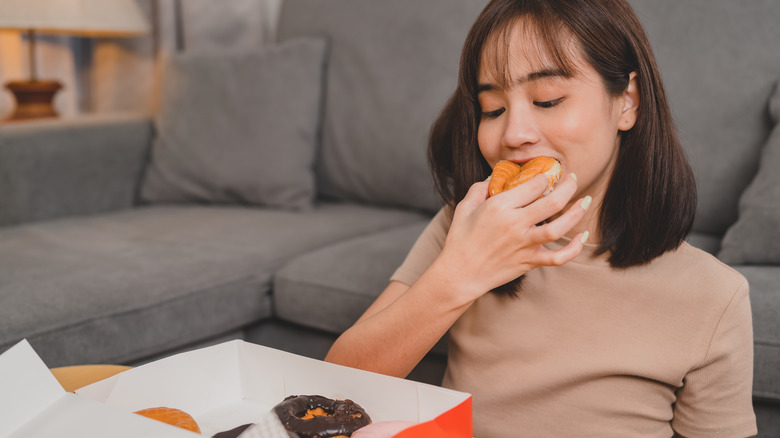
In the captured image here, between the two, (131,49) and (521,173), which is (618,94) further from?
(131,49)

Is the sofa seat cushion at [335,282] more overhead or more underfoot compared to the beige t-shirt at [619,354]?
more underfoot

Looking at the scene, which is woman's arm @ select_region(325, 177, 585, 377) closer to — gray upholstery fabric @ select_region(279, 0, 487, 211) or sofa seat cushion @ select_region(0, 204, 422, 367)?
sofa seat cushion @ select_region(0, 204, 422, 367)

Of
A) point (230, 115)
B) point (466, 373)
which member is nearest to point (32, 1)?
point (230, 115)

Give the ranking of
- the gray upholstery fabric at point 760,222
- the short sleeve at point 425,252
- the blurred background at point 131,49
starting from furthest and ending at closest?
the blurred background at point 131,49, the gray upholstery fabric at point 760,222, the short sleeve at point 425,252

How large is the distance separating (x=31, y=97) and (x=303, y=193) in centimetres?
120

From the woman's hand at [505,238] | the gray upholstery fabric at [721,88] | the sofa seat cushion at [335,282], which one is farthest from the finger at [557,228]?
the gray upholstery fabric at [721,88]

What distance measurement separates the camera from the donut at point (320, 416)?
0.60 meters

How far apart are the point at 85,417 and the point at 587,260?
2.39 feet

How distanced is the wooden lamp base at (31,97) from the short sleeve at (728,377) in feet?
8.17

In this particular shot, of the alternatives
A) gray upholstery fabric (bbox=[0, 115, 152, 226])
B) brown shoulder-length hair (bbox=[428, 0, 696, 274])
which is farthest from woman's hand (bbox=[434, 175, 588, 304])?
gray upholstery fabric (bbox=[0, 115, 152, 226])

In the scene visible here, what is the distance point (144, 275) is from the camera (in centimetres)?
156

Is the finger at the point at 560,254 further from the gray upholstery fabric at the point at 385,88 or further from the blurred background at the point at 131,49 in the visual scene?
the blurred background at the point at 131,49

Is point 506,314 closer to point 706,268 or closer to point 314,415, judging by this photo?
point 706,268

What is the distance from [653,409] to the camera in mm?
981
